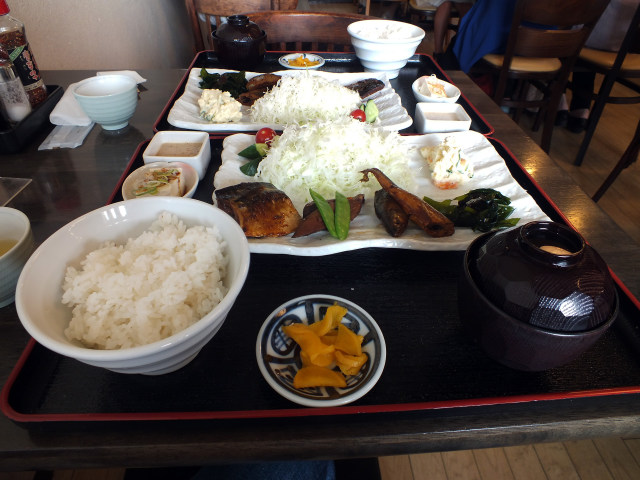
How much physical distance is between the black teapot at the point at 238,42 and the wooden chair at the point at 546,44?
2032 mm

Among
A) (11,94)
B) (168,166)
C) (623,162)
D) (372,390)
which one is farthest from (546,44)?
(11,94)

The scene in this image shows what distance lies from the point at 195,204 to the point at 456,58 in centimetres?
369

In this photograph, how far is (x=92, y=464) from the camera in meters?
0.86

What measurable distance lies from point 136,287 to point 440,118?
1.80 meters

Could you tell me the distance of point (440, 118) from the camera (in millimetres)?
2145

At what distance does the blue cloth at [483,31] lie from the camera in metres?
3.43

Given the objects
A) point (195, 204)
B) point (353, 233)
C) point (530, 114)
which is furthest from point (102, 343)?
point (530, 114)

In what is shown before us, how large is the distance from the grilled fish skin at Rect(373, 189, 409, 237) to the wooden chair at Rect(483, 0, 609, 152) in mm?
2528

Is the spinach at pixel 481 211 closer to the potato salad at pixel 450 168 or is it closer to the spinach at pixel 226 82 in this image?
the potato salad at pixel 450 168

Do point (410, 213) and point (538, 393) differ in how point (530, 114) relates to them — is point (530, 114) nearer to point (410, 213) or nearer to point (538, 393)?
point (410, 213)

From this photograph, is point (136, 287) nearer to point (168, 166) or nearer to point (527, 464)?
point (168, 166)

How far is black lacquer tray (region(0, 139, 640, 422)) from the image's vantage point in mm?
925

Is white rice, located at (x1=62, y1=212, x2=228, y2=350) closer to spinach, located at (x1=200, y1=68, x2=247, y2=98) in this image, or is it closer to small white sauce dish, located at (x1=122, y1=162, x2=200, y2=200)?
small white sauce dish, located at (x1=122, y1=162, x2=200, y2=200)

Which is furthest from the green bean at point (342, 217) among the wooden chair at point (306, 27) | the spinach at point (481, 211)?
the wooden chair at point (306, 27)
